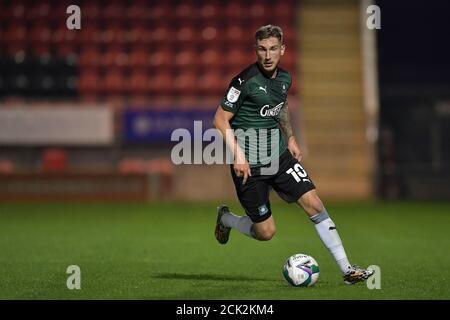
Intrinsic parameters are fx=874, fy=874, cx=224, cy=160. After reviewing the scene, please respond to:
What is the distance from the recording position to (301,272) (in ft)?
20.9

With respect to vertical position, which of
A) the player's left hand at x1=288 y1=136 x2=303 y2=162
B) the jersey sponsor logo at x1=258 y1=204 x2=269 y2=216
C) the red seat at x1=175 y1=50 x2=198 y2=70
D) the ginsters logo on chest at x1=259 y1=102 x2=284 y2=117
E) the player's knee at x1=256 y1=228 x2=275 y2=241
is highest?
the red seat at x1=175 y1=50 x2=198 y2=70

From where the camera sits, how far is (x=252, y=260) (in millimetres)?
8266

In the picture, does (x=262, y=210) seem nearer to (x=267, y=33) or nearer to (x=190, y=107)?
(x=267, y=33)

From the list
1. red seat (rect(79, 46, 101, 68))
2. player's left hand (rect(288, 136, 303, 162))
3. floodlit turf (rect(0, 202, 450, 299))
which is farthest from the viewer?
red seat (rect(79, 46, 101, 68))

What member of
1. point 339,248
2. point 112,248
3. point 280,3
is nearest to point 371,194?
point 280,3

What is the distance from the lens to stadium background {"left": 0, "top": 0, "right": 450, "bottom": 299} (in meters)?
15.6

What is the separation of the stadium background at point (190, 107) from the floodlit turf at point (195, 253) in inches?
6.2

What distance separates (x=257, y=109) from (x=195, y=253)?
2524 millimetres

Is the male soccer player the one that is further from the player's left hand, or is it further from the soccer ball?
the soccer ball

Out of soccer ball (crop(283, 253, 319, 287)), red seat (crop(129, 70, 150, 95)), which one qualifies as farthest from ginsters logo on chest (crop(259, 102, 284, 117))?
red seat (crop(129, 70, 150, 95))

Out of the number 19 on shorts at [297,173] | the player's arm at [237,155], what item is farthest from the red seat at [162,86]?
the player's arm at [237,155]

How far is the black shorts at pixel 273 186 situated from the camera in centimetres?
672

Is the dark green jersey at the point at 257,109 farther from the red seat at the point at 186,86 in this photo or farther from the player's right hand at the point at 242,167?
the red seat at the point at 186,86

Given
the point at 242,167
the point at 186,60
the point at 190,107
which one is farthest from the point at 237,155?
the point at 186,60
